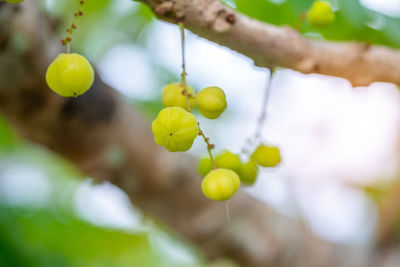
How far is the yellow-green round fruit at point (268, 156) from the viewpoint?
0.90 m

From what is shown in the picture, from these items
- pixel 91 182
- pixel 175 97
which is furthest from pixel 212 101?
pixel 91 182

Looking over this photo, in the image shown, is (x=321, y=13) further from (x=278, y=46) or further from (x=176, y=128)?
(x=176, y=128)

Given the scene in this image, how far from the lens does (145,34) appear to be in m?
2.34

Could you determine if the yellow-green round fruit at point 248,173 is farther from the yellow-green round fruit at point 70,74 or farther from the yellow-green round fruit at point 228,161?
the yellow-green round fruit at point 70,74

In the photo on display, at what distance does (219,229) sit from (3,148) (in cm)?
132

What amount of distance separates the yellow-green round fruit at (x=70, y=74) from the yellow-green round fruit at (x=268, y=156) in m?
0.39

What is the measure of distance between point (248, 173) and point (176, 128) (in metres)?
0.30

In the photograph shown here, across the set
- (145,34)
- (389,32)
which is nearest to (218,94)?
(389,32)

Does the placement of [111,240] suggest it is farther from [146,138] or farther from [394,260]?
[394,260]

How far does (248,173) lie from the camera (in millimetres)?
895

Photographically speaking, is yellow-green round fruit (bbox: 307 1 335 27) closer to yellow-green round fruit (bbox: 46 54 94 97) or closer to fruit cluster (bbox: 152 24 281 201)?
fruit cluster (bbox: 152 24 281 201)

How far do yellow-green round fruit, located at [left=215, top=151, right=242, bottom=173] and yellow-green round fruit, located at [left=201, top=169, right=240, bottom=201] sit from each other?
0.14m

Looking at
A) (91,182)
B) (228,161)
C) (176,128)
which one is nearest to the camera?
(176,128)

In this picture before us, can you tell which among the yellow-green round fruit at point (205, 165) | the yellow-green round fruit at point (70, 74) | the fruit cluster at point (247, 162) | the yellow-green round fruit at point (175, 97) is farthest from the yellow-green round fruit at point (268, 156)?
the yellow-green round fruit at point (70, 74)
